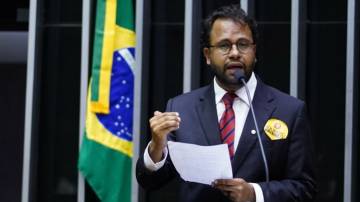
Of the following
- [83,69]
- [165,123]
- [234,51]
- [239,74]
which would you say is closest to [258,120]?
[239,74]

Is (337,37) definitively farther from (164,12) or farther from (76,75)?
(76,75)

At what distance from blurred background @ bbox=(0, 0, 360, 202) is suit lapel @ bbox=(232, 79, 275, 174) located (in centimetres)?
289

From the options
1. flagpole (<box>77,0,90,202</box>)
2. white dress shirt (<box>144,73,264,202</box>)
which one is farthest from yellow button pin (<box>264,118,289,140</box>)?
flagpole (<box>77,0,90,202</box>)

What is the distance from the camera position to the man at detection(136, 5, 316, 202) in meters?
3.87

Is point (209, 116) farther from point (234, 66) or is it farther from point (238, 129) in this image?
point (234, 66)

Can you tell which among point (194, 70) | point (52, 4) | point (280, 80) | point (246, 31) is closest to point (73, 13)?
point (52, 4)

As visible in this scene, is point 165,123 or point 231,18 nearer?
point 165,123

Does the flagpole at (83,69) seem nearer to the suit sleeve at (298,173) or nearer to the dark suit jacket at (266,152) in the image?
the dark suit jacket at (266,152)

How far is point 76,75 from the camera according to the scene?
24.5ft

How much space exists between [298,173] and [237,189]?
0.36m

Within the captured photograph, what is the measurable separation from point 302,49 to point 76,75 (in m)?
1.98

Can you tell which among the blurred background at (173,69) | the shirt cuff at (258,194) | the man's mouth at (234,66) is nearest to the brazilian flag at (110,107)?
the blurred background at (173,69)

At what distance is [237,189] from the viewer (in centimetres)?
369

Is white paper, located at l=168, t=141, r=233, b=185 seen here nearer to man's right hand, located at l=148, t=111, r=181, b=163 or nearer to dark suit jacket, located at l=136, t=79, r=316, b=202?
man's right hand, located at l=148, t=111, r=181, b=163
